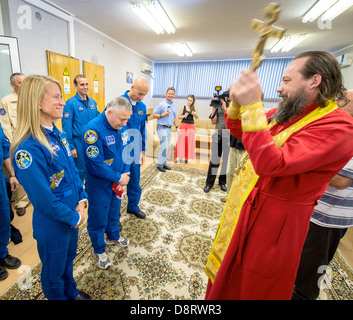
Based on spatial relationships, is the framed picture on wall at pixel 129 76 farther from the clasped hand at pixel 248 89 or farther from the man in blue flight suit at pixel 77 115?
the clasped hand at pixel 248 89

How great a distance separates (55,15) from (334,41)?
614cm

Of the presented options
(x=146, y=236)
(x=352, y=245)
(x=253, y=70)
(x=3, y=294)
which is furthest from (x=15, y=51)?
(x=352, y=245)

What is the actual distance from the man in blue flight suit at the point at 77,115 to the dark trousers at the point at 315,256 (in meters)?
2.95

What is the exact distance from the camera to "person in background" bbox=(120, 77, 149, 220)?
6.86 feet

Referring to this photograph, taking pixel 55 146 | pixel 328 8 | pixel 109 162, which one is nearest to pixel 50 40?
pixel 109 162

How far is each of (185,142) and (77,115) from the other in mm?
2587

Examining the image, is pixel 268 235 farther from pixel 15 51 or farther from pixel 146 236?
pixel 15 51

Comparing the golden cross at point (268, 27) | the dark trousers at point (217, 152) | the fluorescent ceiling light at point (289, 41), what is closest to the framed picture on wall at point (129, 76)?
the dark trousers at point (217, 152)

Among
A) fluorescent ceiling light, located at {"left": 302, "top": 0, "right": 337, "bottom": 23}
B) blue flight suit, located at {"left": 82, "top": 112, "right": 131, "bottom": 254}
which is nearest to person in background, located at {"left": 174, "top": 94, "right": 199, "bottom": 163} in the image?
fluorescent ceiling light, located at {"left": 302, "top": 0, "right": 337, "bottom": 23}

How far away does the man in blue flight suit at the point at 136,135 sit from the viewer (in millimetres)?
2092

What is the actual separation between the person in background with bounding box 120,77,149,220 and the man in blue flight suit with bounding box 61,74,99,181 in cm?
93

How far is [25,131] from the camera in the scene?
0.94 meters

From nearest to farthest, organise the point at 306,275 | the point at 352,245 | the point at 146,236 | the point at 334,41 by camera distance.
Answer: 1. the point at 306,275
2. the point at 146,236
3. the point at 352,245
4. the point at 334,41

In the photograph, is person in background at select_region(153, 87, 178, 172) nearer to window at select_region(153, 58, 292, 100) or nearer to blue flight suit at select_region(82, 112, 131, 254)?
blue flight suit at select_region(82, 112, 131, 254)
